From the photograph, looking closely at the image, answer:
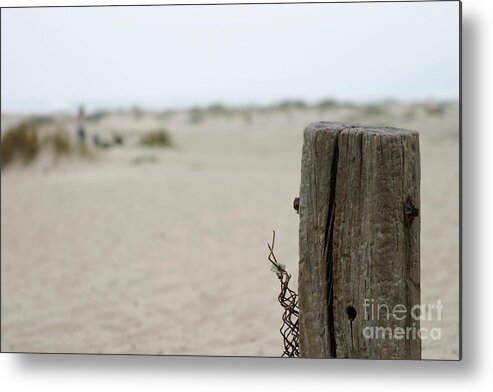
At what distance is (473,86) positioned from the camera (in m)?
3.06

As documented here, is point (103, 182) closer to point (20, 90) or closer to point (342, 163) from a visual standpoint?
point (20, 90)

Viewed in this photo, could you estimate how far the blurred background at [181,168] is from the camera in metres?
4.89

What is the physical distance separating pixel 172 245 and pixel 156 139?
5.92 meters

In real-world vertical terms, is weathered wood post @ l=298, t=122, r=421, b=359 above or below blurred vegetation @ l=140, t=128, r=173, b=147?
below

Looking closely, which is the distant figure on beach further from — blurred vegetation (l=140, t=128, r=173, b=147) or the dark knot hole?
the dark knot hole

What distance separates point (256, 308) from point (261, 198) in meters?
3.34

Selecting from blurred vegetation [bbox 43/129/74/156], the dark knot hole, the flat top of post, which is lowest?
the dark knot hole

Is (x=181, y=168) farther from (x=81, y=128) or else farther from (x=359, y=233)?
(x=359, y=233)

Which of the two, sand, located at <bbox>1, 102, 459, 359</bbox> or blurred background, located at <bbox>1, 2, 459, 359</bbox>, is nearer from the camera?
blurred background, located at <bbox>1, 2, 459, 359</bbox>

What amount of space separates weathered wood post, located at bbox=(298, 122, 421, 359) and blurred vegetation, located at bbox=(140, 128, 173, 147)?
10.5 m

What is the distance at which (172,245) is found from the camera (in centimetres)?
733

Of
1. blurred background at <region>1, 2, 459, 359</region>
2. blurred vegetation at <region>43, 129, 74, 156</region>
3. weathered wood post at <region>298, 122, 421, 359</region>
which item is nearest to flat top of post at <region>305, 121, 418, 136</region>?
weathered wood post at <region>298, 122, 421, 359</region>

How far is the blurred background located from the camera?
4.89 meters

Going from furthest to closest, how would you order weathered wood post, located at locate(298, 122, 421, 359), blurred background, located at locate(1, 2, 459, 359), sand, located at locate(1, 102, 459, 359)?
1. sand, located at locate(1, 102, 459, 359)
2. blurred background, located at locate(1, 2, 459, 359)
3. weathered wood post, located at locate(298, 122, 421, 359)
